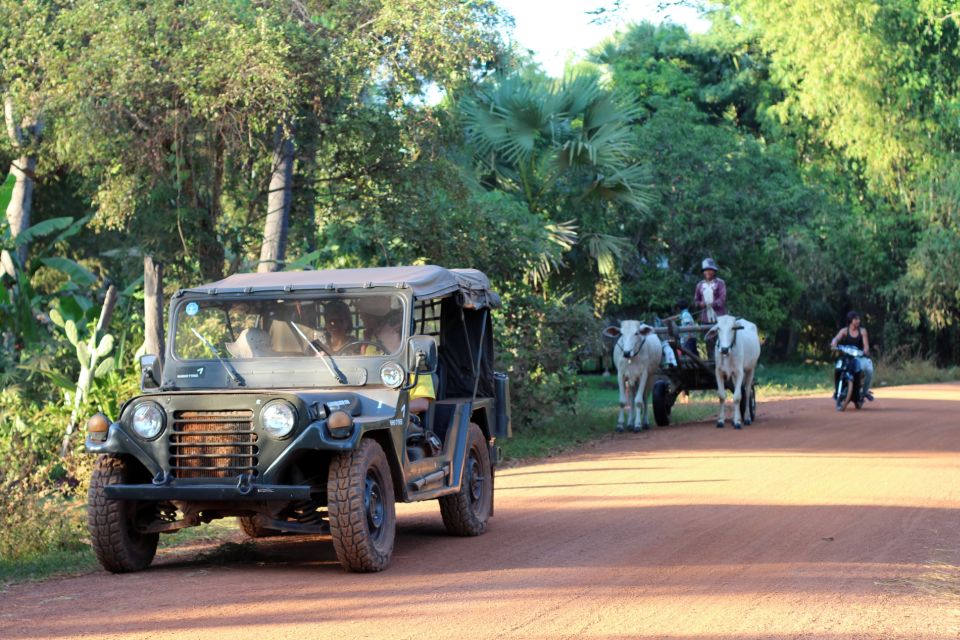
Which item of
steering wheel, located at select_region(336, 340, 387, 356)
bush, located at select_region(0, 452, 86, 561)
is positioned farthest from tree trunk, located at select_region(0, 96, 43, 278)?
steering wheel, located at select_region(336, 340, 387, 356)

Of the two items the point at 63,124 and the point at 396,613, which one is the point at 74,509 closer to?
the point at 396,613

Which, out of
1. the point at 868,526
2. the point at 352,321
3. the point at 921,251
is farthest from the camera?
the point at 921,251

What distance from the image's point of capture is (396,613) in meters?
7.50

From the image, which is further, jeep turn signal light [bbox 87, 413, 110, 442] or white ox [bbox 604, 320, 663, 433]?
white ox [bbox 604, 320, 663, 433]

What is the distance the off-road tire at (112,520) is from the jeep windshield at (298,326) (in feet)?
4.42

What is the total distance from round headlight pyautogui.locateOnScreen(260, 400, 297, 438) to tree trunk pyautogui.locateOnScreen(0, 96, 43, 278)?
1076 centimetres

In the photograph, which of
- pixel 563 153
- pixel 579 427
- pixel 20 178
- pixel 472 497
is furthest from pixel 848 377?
pixel 20 178

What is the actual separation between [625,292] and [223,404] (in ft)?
84.0

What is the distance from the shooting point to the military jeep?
28.0 ft

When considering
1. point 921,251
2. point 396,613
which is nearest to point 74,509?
point 396,613

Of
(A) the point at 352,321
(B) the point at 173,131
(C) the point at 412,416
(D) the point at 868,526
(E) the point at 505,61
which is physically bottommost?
(D) the point at 868,526

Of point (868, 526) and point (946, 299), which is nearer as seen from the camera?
point (868, 526)

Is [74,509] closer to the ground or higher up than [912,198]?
closer to the ground

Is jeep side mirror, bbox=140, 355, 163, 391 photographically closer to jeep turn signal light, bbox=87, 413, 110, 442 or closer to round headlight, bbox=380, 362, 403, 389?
jeep turn signal light, bbox=87, 413, 110, 442
